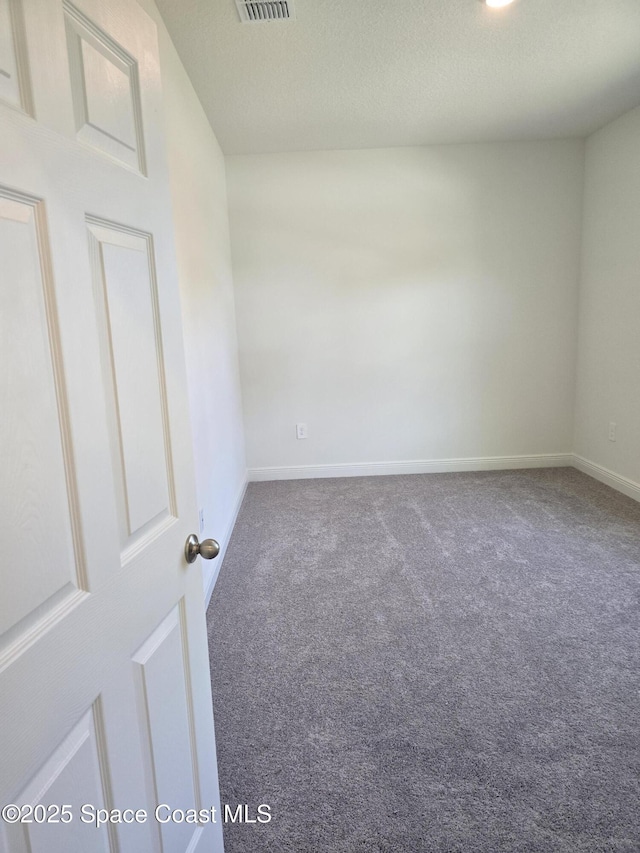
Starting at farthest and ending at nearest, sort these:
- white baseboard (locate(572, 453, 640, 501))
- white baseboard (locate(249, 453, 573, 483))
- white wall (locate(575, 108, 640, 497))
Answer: white baseboard (locate(249, 453, 573, 483)) < white baseboard (locate(572, 453, 640, 501)) < white wall (locate(575, 108, 640, 497))

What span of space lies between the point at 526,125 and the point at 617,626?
11.2 ft

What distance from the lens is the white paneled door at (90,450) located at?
1.97 feet

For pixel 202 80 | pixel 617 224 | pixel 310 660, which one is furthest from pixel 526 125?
pixel 310 660

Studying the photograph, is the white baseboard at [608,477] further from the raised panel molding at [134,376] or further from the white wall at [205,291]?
the raised panel molding at [134,376]

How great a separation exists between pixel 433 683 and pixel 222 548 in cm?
156

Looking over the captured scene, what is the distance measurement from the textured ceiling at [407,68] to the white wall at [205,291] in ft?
0.74

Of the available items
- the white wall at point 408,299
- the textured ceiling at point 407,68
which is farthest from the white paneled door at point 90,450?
the white wall at point 408,299

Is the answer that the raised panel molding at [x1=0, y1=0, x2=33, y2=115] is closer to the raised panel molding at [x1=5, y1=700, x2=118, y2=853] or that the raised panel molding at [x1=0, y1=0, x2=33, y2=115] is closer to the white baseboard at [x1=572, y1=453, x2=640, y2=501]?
the raised panel molding at [x1=5, y1=700, x2=118, y2=853]

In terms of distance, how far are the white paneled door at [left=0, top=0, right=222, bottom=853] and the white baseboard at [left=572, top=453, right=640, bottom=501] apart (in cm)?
354

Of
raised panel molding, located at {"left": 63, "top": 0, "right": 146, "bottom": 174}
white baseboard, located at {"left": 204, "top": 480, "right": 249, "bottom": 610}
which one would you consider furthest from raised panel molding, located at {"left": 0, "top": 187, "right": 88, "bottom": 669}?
white baseboard, located at {"left": 204, "top": 480, "right": 249, "bottom": 610}

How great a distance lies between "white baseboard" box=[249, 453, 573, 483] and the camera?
14.4ft

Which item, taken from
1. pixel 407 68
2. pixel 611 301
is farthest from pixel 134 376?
pixel 611 301

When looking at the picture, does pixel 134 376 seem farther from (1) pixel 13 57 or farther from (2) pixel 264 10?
(2) pixel 264 10

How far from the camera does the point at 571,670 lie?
185 cm
